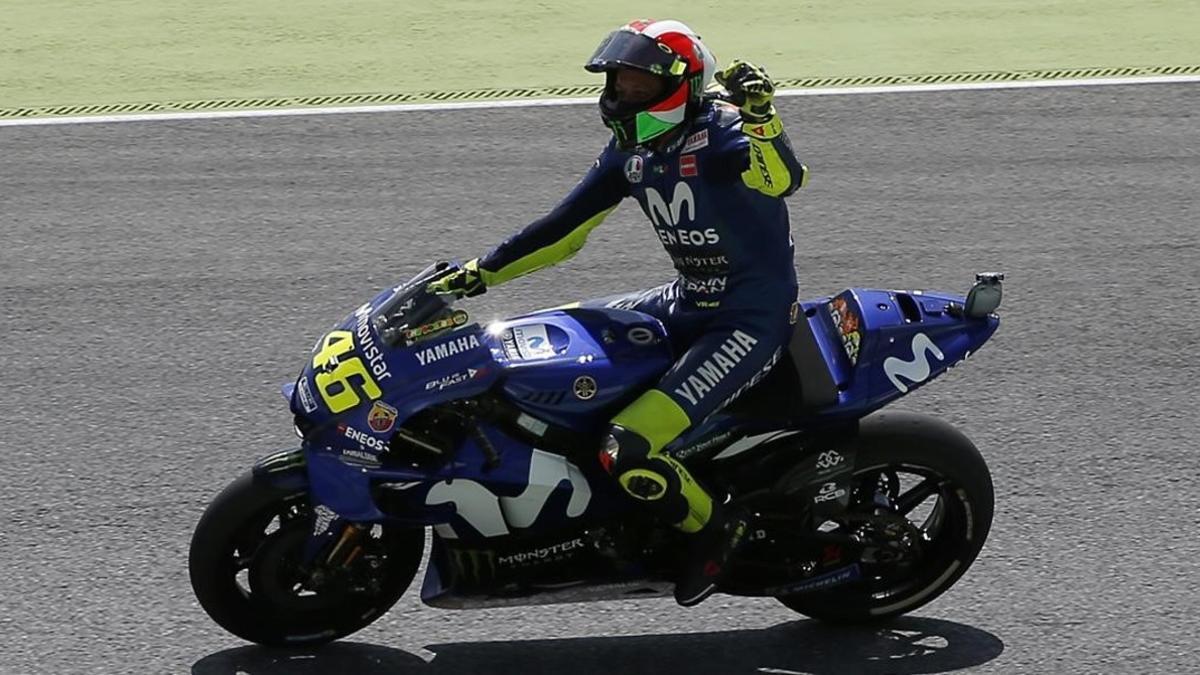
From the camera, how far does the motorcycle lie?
618 cm

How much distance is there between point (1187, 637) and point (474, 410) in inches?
95.3

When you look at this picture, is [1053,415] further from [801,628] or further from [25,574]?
[25,574]

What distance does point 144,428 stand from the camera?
8.15m

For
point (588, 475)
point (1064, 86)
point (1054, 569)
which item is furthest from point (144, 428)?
point (1064, 86)

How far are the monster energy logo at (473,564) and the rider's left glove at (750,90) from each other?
1.61m

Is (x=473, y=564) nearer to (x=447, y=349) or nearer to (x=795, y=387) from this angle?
(x=447, y=349)

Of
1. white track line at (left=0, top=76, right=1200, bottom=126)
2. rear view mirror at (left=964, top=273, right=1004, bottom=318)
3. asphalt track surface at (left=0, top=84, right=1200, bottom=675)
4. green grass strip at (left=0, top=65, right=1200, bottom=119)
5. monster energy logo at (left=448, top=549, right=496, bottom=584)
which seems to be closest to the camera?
monster energy logo at (left=448, top=549, right=496, bottom=584)

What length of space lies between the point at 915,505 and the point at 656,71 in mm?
1718

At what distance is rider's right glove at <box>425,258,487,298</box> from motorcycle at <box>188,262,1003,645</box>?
42 mm

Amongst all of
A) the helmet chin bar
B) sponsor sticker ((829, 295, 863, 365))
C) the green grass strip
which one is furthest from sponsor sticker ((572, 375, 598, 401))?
the green grass strip

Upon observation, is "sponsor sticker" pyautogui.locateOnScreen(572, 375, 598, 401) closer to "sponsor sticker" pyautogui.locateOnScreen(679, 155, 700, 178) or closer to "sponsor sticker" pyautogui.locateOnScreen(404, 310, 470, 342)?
"sponsor sticker" pyautogui.locateOnScreen(404, 310, 470, 342)

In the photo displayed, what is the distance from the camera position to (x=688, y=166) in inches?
247

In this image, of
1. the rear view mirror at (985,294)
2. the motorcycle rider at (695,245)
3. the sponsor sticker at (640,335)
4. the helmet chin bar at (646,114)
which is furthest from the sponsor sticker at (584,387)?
the rear view mirror at (985,294)

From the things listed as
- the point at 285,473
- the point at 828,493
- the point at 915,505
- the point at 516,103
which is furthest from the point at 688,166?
the point at 516,103
